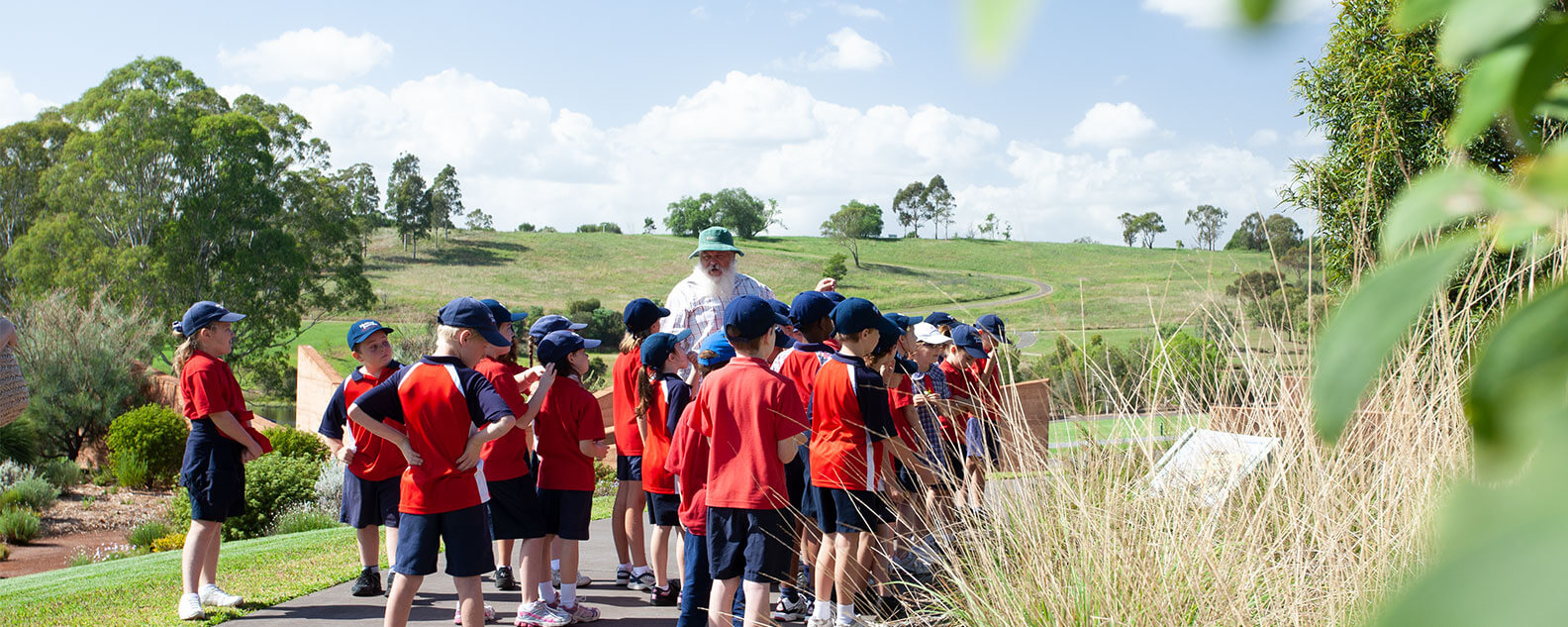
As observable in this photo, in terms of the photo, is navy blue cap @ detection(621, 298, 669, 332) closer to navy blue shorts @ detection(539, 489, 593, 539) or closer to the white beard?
the white beard

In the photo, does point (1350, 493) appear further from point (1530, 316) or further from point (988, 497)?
point (1530, 316)

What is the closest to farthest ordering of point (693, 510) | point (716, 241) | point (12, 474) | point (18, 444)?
point (693, 510), point (716, 241), point (12, 474), point (18, 444)

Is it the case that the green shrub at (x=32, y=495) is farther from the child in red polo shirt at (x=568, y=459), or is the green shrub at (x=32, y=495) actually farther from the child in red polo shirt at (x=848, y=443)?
the child in red polo shirt at (x=848, y=443)

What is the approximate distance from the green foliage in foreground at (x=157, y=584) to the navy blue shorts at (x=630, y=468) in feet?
7.87

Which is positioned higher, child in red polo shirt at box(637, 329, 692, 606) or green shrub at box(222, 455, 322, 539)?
child in red polo shirt at box(637, 329, 692, 606)

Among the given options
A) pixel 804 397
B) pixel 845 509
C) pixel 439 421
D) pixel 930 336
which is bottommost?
pixel 845 509

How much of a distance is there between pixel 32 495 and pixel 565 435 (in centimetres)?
1325

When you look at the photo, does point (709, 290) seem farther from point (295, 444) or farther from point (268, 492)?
point (295, 444)

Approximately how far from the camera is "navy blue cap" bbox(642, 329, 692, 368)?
6840 millimetres

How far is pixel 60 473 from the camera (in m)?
18.1

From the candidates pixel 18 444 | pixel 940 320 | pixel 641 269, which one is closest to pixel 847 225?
pixel 641 269

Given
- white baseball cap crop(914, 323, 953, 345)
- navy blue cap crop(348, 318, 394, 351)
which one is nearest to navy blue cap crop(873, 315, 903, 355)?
white baseball cap crop(914, 323, 953, 345)

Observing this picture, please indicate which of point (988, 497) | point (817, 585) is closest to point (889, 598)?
point (817, 585)

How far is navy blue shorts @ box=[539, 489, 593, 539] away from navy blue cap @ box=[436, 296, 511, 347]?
155cm
